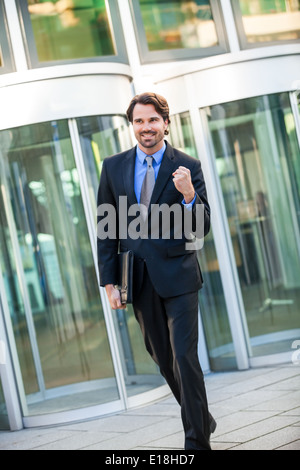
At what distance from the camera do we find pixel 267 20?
7.44m

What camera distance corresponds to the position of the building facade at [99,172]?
249 inches

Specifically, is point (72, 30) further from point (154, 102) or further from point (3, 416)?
point (3, 416)

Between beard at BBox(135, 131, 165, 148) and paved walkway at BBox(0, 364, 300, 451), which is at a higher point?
beard at BBox(135, 131, 165, 148)

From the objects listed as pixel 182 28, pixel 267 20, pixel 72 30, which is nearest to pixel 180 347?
pixel 72 30

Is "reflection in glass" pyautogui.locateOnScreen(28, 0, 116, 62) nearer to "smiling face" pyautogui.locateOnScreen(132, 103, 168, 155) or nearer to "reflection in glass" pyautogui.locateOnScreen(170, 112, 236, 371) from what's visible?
"reflection in glass" pyautogui.locateOnScreen(170, 112, 236, 371)

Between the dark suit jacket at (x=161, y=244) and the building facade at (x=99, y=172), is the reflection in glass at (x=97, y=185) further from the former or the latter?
the dark suit jacket at (x=161, y=244)

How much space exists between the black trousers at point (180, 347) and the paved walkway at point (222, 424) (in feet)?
1.39

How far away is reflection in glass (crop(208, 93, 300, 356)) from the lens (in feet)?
23.6

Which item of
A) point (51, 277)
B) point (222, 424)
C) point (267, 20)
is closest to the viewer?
point (222, 424)

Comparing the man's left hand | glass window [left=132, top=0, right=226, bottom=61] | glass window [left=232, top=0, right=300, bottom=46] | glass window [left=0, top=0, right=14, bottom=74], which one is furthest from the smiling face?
glass window [left=232, top=0, right=300, bottom=46]

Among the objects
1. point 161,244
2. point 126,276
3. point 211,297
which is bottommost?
point 211,297

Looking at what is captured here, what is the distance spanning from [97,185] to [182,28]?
1846mm

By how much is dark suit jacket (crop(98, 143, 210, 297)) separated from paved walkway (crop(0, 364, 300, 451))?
966mm
